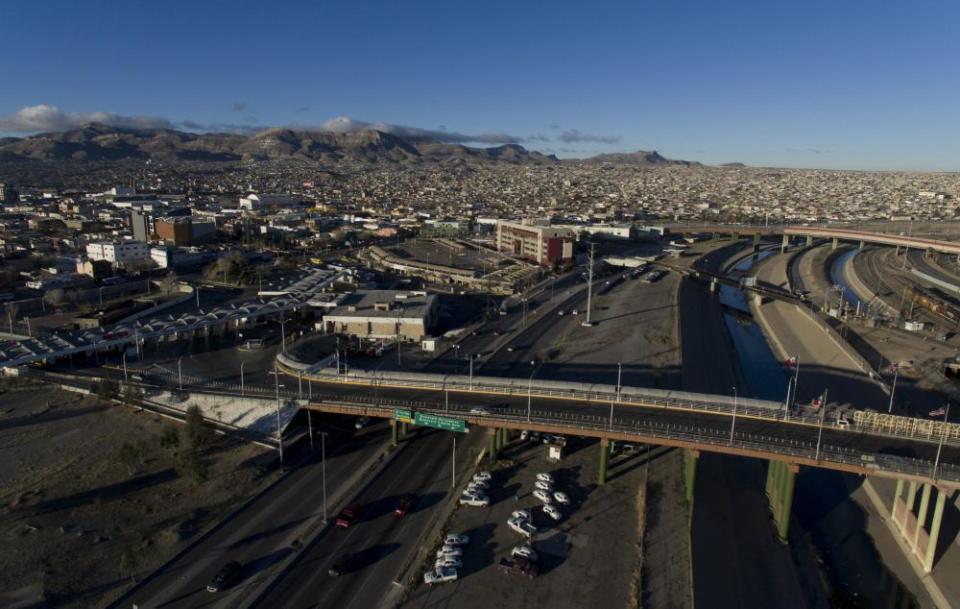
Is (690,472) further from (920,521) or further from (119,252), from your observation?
(119,252)

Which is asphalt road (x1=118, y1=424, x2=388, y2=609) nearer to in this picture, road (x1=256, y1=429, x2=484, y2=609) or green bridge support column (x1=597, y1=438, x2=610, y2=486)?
road (x1=256, y1=429, x2=484, y2=609)

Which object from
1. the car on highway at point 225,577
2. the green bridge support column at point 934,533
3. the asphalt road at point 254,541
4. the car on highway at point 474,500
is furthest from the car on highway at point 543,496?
the green bridge support column at point 934,533

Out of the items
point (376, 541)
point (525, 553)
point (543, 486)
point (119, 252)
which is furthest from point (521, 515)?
point (119, 252)

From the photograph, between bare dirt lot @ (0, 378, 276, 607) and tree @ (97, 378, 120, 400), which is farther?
tree @ (97, 378, 120, 400)

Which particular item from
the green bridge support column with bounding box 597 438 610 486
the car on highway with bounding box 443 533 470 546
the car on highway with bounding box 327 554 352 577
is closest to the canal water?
the green bridge support column with bounding box 597 438 610 486

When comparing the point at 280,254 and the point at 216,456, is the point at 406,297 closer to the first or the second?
the point at 216,456

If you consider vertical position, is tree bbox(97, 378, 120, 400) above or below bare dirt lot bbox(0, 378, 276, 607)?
above

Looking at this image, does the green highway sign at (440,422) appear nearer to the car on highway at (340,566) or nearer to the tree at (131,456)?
the car on highway at (340,566)
